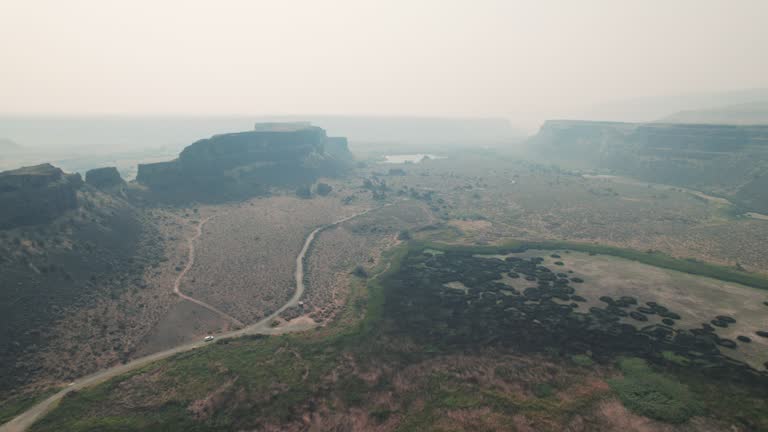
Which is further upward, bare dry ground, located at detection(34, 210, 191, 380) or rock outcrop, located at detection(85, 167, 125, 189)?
rock outcrop, located at detection(85, 167, 125, 189)

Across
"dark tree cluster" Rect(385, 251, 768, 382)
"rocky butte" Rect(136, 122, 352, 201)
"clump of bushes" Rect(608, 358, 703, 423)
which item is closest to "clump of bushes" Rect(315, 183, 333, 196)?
"rocky butte" Rect(136, 122, 352, 201)

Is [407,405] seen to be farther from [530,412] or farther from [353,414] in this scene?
[530,412]

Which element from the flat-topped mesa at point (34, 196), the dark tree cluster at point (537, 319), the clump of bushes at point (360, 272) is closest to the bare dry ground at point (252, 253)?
the clump of bushes at point (360, 272)

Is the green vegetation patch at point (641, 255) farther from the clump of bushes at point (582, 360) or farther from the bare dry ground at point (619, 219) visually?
the clump of bushes at point (582, 360)

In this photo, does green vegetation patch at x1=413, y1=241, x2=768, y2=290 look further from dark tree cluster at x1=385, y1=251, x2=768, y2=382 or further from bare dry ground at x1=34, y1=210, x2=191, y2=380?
bare dry ground at x1=34, y1=210, x2=191, y2=380

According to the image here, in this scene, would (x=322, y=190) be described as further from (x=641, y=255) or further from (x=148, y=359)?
(x=641, y=255)

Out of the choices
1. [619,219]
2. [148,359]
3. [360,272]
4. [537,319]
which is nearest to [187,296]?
[148,359]
